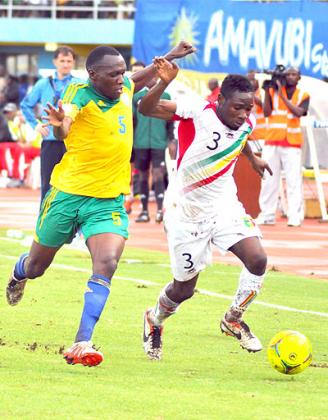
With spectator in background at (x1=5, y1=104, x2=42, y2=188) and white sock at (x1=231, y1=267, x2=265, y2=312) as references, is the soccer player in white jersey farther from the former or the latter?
spectator in background at (x1=5, y1=104, x2=42, y2=188)

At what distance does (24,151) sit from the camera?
31984 mm

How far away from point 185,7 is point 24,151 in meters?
6.40

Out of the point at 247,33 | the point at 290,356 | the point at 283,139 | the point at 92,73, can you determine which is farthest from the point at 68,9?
the point at 290,356

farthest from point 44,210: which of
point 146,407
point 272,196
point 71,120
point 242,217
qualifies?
point 272,196

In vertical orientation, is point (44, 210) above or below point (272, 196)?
above

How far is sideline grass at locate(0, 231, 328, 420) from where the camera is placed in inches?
290

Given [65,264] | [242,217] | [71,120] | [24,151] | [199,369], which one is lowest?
[24,151]

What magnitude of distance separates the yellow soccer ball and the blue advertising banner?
1678cm

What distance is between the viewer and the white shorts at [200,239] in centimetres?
952

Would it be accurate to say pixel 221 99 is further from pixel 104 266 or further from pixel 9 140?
pixel 9 140

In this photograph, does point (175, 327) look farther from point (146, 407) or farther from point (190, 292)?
point (146, 407)

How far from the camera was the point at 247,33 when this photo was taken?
26.3m

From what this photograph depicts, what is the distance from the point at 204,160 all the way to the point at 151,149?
12.3 meters

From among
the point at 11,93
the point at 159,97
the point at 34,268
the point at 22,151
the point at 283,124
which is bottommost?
the point at 11,93
